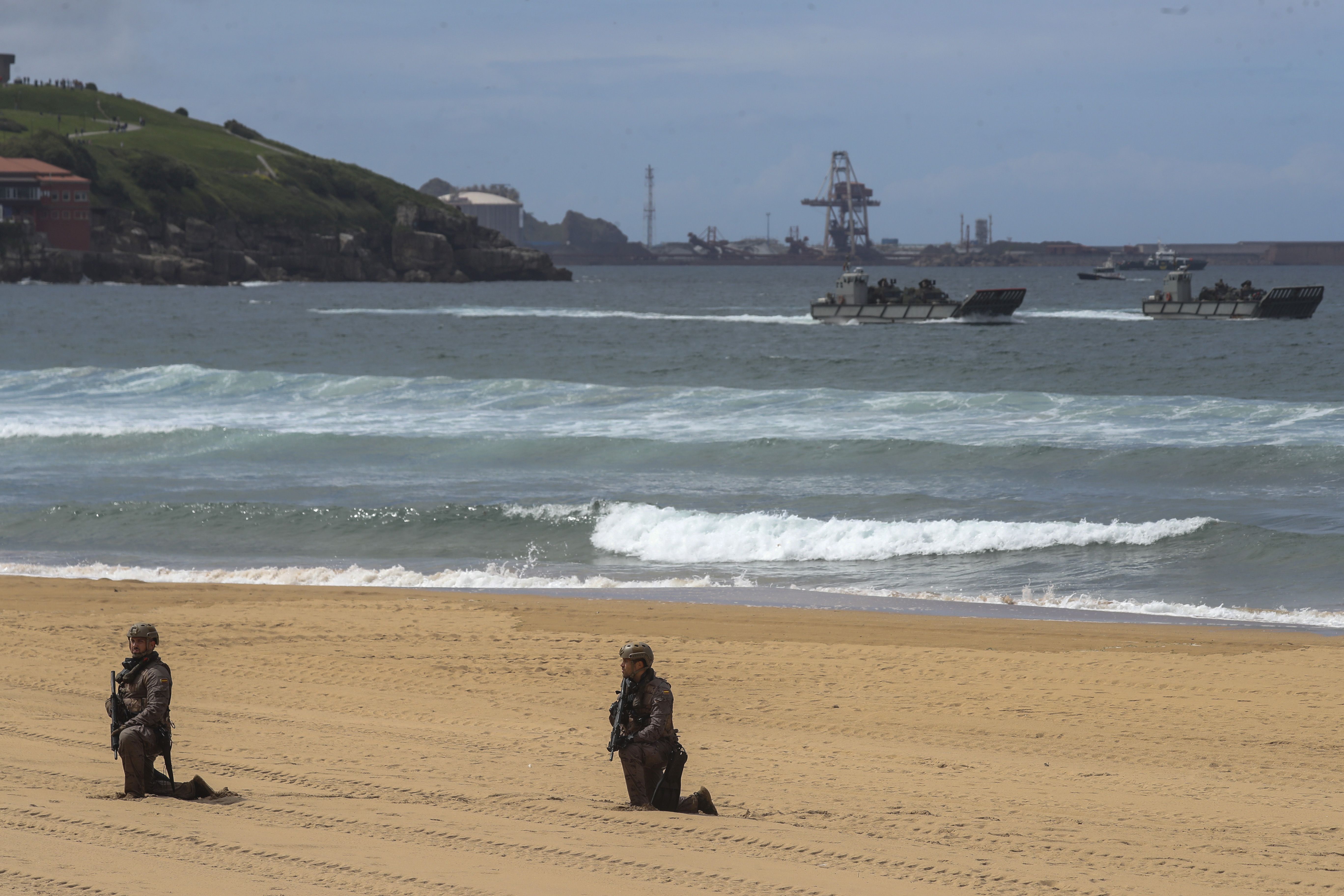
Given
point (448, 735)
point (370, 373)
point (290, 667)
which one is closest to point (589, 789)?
point (448, 735)

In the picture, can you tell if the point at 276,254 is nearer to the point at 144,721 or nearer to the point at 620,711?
the point at 144,721

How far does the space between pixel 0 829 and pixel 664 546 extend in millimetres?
12268

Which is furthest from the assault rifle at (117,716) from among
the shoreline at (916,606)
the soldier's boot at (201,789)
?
the shoreline at (916,606)

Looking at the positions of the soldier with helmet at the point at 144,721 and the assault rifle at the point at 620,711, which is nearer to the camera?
the assault rifle at the point at 620,711

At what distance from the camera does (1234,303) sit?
7162 centimetres

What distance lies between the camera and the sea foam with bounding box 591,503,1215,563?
1747cm

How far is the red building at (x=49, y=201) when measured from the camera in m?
133

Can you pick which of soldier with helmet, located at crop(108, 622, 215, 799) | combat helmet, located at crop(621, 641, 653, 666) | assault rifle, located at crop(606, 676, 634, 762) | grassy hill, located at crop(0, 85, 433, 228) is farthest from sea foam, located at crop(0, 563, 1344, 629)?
grassy hill, located at crop(0, 85, 433, 228)

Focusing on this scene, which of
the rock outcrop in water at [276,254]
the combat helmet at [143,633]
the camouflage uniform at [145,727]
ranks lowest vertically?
the camouflage uniform at [145,727]

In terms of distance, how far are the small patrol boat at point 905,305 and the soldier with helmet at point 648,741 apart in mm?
65290

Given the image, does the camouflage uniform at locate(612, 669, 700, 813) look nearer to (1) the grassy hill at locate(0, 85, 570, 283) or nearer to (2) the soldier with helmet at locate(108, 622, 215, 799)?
(2) the soldier with helmet at locate(108, 622, 215, 799)

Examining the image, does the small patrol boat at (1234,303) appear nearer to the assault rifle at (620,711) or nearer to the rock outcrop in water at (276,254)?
the assault rifle at (620,711)

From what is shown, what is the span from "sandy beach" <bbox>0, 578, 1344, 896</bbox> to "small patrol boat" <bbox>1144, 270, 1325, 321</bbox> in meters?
64.5

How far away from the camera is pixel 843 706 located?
986 centimetres
